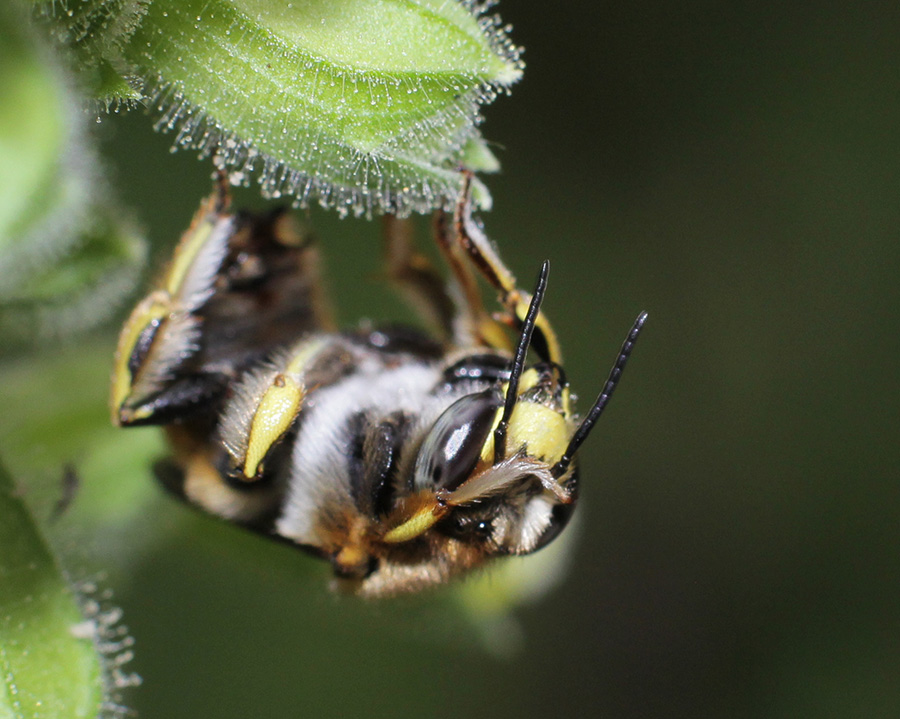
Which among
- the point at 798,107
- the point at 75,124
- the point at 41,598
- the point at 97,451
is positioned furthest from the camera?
the point at 798,107

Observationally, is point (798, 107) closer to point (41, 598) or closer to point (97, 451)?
→ point (97, 451)

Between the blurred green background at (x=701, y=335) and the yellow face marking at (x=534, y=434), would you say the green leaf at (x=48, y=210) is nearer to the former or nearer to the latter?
the yellow face marking at (x=534, y=434)

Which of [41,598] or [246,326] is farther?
[246,326]

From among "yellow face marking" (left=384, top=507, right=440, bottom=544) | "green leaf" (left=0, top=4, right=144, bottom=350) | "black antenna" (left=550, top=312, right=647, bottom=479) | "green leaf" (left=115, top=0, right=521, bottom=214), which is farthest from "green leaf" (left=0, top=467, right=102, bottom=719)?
"black antenna" (left=550, top=312, right=647, bottom=479)

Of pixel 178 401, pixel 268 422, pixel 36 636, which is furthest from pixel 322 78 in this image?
pixel 36 636

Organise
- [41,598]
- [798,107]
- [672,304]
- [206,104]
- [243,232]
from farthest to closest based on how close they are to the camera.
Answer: [672,304]
[798,107]
[243,232]
[41,598]
[206,104]

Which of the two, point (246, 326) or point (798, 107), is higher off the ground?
point (798, 107)

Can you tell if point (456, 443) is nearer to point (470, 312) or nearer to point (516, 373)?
point (516, 373)

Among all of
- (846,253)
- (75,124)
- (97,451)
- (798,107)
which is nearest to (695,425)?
(846,253)
